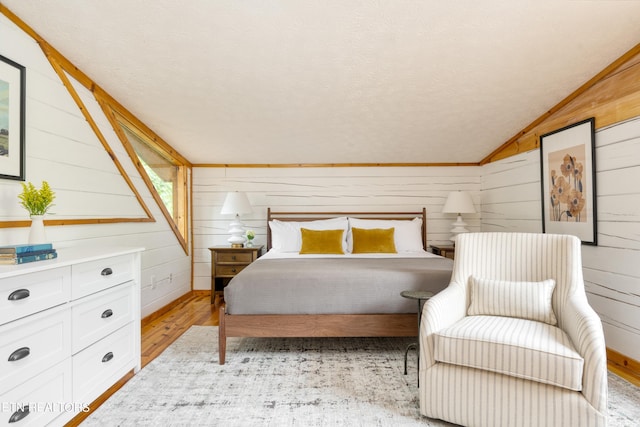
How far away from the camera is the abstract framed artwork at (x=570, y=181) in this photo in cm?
276

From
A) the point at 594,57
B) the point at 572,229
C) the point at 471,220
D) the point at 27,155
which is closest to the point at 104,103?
the point at 27,155

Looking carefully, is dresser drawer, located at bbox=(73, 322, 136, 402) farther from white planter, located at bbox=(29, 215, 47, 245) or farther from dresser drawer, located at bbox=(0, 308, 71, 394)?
white planter, located at bbox=(29, 215, 47, 245)

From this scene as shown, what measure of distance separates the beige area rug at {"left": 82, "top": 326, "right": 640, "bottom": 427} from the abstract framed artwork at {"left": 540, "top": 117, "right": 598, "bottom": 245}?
1.19 meters

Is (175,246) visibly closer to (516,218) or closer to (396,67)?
(396,67)

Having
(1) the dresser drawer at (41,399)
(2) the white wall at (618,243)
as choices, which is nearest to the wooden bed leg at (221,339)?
(1) the dresser drawer at (41,399)

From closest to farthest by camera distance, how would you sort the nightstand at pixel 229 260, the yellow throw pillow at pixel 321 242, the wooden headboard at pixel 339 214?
the yellow throw pillow at pixel 321 242
the nightstand at pixel 229 260
the wooden headboard at pixel 339 214

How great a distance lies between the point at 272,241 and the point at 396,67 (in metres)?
2.52

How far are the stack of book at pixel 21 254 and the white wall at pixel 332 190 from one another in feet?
10.1

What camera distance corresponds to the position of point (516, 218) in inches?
154

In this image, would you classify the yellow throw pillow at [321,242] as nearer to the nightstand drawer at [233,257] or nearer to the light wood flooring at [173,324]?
the nightstand drawer at [233,257]

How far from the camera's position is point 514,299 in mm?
2074

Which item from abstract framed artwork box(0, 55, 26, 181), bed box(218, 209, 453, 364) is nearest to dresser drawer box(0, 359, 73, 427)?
bed box(218, 209, 453, 364)

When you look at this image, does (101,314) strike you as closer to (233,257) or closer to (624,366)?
(233,257)

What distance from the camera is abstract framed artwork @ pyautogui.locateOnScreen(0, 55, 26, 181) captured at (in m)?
1.99
